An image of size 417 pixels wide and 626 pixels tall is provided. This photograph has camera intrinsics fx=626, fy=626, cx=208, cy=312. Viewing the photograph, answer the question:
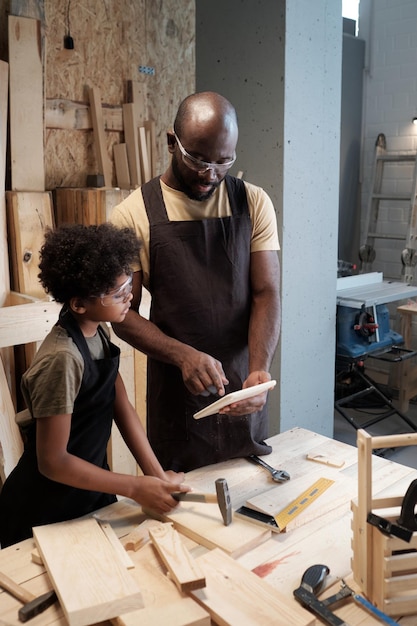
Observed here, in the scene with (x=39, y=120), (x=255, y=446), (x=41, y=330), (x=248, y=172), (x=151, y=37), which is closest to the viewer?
(x=255, y=446)

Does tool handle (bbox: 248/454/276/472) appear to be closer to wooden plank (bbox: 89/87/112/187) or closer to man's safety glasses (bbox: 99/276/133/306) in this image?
man's safety glasses (bbox: 99/276/133/306)

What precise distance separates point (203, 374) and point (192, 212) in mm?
548

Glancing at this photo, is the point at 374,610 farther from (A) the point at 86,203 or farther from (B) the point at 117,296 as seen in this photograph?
(A) the point at 86,203

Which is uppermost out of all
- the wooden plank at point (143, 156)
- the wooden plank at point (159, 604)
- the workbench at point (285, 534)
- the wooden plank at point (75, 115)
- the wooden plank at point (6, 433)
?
the wooden plank at point (75, 115)

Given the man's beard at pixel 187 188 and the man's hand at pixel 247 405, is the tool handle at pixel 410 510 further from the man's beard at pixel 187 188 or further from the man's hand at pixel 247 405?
the man's beard at pixel 187 188

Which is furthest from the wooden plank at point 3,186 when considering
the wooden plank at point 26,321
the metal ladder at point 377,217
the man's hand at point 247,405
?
the metal ladder at point 377,217

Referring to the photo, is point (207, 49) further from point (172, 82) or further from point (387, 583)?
point (387, 583)

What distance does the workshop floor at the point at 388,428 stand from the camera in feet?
13.6

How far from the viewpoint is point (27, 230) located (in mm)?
2504

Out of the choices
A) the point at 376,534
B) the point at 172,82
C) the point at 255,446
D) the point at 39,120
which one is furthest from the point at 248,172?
the point at 376,534

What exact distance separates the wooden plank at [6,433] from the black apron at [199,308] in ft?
2.43

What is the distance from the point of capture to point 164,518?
4.72 ft

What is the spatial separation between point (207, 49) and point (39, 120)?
151 centimetres

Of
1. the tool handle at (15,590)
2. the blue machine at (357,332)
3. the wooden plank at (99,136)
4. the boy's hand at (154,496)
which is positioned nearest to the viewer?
the tool handle at (15,590)
